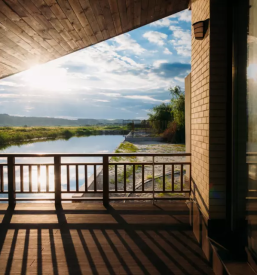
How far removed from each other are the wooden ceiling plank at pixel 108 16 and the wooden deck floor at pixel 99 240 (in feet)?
9.64

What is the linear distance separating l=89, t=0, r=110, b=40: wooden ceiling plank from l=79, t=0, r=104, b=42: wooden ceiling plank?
4 cm

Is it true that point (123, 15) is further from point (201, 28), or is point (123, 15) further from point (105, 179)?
point (105, 179)

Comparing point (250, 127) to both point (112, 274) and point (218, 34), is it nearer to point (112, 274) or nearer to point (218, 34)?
point (218, 34)

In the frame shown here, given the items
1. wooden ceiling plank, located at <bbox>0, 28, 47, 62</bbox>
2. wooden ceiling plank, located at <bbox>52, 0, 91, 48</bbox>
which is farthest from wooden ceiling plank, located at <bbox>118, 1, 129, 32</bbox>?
wooden ceiling plank, located at <bbox>0, 28, 47, 62</bbox>

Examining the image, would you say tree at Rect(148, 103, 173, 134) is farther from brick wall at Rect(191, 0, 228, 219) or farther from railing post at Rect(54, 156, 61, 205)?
brick wall at Rect(191, 0, 228, 219)

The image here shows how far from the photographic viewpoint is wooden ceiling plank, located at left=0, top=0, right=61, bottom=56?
2.31m

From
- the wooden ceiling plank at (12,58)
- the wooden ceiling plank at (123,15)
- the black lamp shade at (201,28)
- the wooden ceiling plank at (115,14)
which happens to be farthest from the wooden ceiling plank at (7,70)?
the black lamp shade at (201,28)

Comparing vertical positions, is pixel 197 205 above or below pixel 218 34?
below

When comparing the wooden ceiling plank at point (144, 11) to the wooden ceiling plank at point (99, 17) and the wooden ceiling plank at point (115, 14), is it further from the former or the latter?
the wooden ceiling plank at point (99, 17)

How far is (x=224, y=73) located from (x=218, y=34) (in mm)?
411

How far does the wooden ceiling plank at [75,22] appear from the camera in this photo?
8.37 feet

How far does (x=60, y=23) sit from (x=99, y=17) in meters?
0.58

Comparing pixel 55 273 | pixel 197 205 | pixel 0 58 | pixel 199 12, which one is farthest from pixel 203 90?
pixel 0 58

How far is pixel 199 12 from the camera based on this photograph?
2639mm
